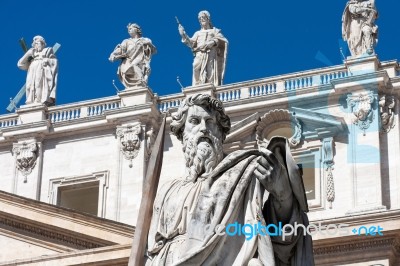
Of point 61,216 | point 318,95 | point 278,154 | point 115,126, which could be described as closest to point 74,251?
point 61,216

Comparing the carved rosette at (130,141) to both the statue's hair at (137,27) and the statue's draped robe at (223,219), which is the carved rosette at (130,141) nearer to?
the statue's hair at (137,27)

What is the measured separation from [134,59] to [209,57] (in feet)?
6.28

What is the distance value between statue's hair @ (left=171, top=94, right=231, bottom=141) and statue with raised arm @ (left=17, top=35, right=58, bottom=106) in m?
27.2

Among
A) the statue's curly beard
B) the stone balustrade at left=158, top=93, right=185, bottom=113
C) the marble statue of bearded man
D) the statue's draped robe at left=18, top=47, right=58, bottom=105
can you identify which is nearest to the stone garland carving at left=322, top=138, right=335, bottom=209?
the stone balustrade at left=158, top=93, right=185, bottom=113

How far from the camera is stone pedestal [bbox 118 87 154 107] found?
33.9 metres

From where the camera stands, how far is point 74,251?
31266mm

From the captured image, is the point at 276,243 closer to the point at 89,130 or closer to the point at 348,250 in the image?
the point at 348,250

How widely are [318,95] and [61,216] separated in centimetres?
644

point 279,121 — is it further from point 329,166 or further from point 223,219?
point 223,219

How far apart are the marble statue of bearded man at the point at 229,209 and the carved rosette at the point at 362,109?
2347 centimetres

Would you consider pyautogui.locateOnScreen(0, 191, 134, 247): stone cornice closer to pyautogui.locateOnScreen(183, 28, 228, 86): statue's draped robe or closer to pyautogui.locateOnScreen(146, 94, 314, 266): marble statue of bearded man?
pyautogui.locateOnScreen(183, 28, 228, 86): statue's draped robe

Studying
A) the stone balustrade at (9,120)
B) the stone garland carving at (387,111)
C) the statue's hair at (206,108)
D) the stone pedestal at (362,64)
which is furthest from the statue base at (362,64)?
the statue's hair at (206,108)

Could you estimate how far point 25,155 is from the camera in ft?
113

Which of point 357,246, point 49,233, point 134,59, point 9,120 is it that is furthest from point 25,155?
point 357,246
